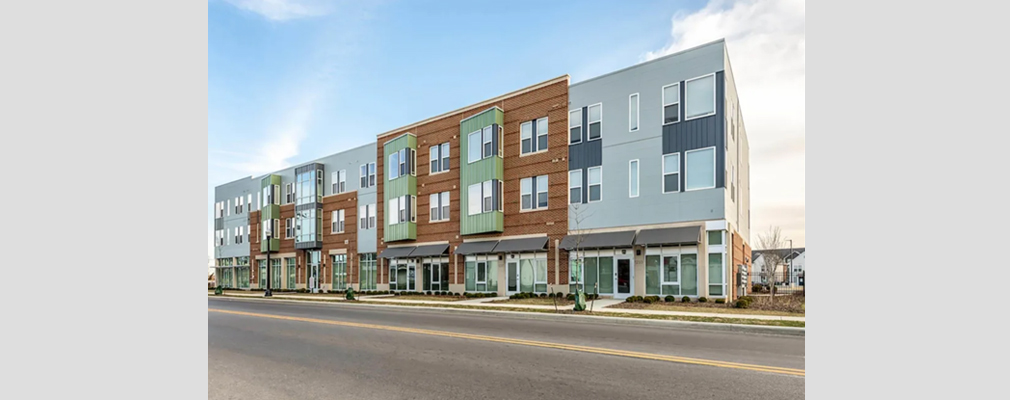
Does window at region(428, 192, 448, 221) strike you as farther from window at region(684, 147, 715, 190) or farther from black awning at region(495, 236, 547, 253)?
window at region(684, 147, 715, 190)

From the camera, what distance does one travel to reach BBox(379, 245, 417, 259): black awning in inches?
1361

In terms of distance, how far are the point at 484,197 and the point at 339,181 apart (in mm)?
18771

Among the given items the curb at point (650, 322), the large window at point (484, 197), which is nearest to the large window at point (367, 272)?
the large window at point (484, 197)

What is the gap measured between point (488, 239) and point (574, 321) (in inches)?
553

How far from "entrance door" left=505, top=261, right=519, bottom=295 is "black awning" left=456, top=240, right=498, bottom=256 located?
58.0 inches

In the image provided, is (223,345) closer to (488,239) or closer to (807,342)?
(807,342)

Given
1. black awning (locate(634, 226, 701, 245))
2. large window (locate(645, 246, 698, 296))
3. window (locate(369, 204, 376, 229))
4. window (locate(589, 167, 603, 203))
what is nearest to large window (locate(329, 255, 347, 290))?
window (locate(369, 204, 376, 229))

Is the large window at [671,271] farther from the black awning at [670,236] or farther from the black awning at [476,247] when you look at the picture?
the black awning at [476,247]

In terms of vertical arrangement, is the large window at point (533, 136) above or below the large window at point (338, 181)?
above

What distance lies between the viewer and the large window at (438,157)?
33.6 meters

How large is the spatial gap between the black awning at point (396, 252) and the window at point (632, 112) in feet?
55.8

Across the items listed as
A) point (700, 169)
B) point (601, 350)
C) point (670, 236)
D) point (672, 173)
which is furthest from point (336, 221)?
point (601, 350)

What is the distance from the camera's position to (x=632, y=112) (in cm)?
2480

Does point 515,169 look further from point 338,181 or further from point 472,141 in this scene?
point 338,181
